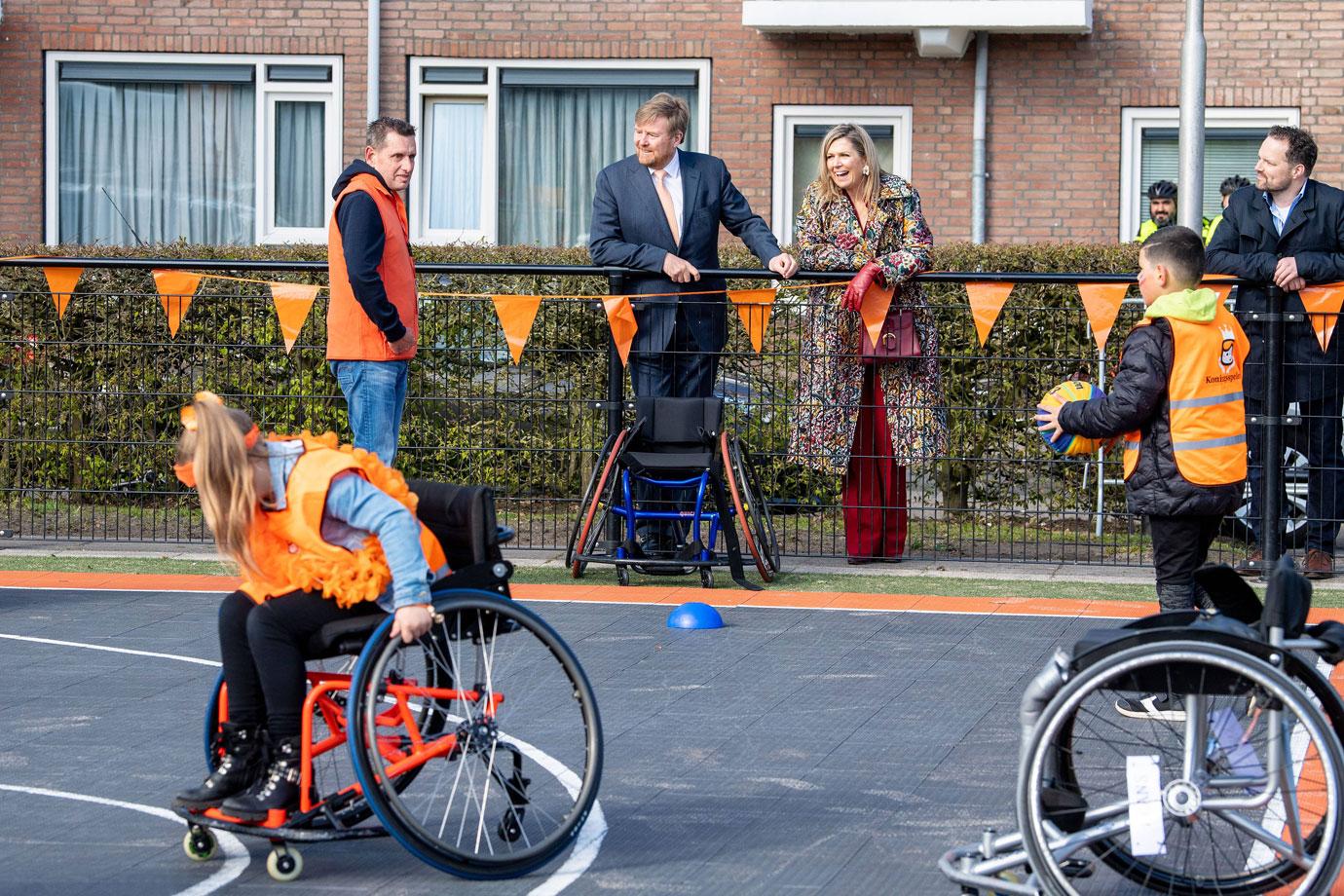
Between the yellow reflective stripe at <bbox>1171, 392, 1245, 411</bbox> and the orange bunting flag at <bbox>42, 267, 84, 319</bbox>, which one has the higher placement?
the orange bunting flag at <bbox>42, 267, 84, 319</bbox>

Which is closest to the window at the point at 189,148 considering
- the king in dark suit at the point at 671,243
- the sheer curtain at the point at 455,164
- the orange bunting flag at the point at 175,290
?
the sheer curtain at the point at 455,164

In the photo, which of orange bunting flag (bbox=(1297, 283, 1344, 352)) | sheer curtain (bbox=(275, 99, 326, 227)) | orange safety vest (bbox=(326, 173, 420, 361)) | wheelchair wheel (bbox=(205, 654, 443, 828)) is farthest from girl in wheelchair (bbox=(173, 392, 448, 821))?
sheer curtain (bbox=(275, 99, 326, 227))

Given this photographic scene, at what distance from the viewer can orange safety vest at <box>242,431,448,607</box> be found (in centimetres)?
495

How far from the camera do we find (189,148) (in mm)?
17031

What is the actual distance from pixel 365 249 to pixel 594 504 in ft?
6.35

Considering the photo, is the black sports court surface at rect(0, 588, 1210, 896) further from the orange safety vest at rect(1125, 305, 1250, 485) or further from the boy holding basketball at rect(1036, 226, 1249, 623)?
the orange safety vest at rect(1125, 305, 1250, 485)

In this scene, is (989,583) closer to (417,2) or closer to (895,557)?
(895,557)

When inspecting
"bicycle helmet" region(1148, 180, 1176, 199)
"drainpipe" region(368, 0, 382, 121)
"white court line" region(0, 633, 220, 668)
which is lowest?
"white court line" region(0, 633, 220, 668)

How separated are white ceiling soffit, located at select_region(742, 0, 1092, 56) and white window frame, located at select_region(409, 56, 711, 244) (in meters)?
0.94

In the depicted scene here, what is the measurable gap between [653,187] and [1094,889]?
19.4 ft

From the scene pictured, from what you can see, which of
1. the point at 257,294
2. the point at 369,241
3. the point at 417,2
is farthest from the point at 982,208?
the point at 369,241

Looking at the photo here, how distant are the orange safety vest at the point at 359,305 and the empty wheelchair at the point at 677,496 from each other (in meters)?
1.35

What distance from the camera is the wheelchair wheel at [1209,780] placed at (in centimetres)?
427

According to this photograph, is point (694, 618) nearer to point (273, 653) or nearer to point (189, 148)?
point (273, 653)
